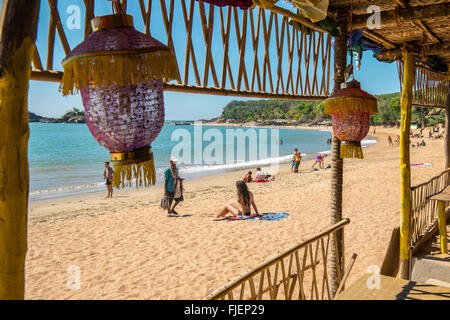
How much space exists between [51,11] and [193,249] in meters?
5.19

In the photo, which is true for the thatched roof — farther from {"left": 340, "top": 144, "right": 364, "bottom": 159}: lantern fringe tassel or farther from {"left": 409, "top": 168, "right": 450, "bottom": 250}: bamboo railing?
{"left": 409, "top": 168, "right": 450, "bottom": 250}: bamboo railing

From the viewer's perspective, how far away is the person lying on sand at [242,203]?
8000 millimetres

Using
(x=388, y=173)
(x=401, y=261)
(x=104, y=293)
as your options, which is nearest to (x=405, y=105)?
(x=401, y=261)

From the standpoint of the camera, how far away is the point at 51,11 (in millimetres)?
1870

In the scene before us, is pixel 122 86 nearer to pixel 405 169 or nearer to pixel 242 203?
pixel 405 169

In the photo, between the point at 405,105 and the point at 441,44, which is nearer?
the point at 405,105

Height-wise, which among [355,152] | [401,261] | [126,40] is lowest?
[401,261]

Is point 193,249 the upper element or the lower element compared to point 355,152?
lower

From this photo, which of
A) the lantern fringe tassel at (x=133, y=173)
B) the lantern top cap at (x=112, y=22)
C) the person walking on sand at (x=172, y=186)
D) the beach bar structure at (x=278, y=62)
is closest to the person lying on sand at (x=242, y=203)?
the person walking on sand at (x=172, y=186)

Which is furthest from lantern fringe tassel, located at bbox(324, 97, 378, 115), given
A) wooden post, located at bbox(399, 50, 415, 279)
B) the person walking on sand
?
the person walking on sand

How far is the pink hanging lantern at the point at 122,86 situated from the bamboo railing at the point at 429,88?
5.46 metres

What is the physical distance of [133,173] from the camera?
54.4 inches
